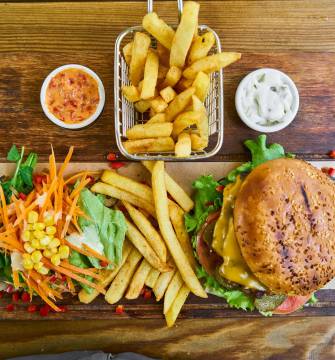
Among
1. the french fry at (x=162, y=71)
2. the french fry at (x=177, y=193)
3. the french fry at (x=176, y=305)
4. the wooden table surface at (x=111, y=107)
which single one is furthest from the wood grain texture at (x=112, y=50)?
the french fry at (x=176, y=305)

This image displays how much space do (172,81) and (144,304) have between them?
1457 mm

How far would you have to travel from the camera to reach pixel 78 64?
3.23m

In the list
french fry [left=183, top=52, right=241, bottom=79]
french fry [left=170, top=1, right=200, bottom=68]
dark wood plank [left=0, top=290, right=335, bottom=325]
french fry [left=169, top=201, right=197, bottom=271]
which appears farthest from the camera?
dark wood plank [left=0, top=290, right=335, bottom=325]

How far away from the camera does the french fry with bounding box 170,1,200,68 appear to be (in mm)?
2471

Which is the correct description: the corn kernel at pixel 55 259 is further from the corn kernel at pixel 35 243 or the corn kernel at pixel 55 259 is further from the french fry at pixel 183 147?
the french fry at pixel 183 147

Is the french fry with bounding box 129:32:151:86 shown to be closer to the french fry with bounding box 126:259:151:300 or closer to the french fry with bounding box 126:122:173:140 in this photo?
the french fry with bounding box 126:122:173:140

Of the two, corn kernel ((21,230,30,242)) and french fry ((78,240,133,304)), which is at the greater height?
corn kernel ((21,230,30,242))

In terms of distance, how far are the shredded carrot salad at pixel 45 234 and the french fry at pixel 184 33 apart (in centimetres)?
87

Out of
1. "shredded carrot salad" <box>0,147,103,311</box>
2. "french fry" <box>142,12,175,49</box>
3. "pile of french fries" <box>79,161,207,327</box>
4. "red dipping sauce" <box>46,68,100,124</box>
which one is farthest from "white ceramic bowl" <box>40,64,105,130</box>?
"french fry" <box>142,12,175,49</box>

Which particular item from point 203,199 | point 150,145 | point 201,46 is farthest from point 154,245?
point 201,46

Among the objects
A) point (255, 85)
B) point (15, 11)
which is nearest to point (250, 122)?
point (255, 85)

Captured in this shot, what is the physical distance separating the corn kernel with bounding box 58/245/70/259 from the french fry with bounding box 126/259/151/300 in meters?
0.52

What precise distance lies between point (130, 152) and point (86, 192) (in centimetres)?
39

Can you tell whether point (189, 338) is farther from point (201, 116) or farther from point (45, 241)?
point (201, 116)
